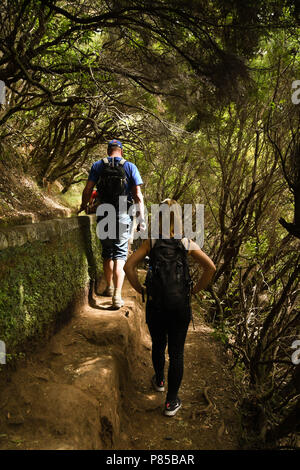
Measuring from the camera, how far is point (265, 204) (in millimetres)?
6730

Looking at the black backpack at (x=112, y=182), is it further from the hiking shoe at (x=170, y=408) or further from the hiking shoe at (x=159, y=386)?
the hiking shoe at (x=170, y=408)

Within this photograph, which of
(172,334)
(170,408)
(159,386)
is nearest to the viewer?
(172,334)

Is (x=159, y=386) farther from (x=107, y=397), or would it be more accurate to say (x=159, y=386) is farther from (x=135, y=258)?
(x=135, y=258)

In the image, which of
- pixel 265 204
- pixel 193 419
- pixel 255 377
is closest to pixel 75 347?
pixel 193 419

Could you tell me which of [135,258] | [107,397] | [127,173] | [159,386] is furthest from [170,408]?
[127,173]

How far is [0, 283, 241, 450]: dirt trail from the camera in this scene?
8.30ft

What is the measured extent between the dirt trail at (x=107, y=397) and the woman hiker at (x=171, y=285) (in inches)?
13.2

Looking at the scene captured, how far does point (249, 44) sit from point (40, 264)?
3.27m

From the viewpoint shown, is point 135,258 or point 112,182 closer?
point 135,258

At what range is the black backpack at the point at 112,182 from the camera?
472 centimetres

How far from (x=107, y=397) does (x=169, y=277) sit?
1.26 metres

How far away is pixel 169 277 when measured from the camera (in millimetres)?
3137

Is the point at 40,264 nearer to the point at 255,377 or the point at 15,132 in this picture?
the point at 255,377

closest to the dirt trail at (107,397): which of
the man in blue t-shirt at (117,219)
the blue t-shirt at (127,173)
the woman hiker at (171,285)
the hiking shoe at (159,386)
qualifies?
the hiking shoe at (159,386)
